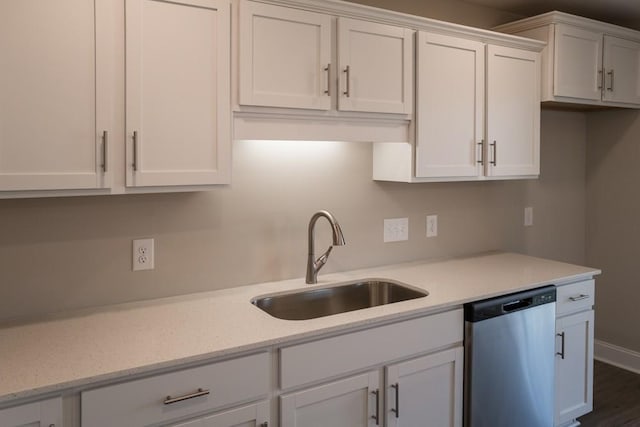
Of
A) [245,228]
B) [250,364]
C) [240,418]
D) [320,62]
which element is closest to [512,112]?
[320,62]

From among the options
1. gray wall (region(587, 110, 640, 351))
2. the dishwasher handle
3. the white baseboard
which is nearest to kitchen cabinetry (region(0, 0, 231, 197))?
the dishwasher handle

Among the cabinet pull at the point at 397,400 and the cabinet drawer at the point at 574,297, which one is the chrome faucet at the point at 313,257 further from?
the cabinet drawer at the point at 574,297

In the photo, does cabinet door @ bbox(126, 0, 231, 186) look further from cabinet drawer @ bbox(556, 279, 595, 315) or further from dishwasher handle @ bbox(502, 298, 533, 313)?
cabinet drawer @ bbox(556, 279, 595, 315)

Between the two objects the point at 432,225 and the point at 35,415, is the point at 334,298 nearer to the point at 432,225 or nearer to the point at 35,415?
the point at 432,225

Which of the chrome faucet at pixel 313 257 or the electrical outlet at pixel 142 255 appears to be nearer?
the electrical outlet at pixel 142 255

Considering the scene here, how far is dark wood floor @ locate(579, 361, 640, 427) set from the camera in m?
3.02

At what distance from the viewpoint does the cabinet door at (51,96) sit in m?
1.63

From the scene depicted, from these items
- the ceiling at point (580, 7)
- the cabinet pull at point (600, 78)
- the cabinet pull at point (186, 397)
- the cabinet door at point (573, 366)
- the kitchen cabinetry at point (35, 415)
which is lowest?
the cabinet door at point (573, 366)

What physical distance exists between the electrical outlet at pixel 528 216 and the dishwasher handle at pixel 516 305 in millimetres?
1193

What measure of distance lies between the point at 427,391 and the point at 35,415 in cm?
142

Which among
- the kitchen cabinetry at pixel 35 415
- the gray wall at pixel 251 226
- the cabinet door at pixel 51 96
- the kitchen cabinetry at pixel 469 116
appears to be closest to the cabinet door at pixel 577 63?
the kitchen cabinetry at pixel 469 116

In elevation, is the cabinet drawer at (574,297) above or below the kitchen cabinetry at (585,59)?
below

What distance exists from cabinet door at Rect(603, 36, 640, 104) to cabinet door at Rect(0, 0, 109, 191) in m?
2.86

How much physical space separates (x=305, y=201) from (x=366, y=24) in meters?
0.84
